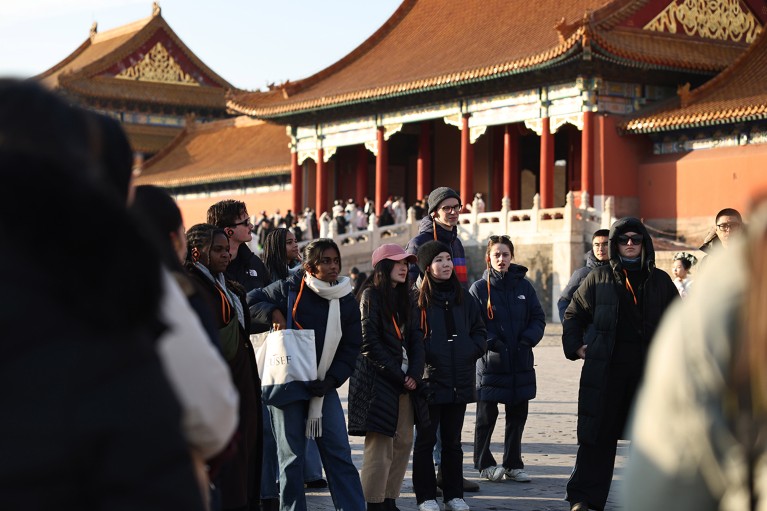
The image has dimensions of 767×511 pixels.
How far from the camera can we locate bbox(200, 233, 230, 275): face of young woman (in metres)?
5.26

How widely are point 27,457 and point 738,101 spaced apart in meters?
20.7

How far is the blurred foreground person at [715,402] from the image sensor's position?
1975 millimetres

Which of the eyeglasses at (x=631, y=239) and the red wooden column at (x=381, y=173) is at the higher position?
the red wooden column at (x=381, y=173)

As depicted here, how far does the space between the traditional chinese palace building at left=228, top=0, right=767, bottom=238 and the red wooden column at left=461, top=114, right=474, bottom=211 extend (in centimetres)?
3

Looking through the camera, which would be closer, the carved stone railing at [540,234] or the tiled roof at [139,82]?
the carved stone railing at [540,234]

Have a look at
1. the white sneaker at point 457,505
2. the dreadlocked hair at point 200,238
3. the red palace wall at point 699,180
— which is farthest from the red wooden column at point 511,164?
the dreadlocked hair at point 200,238

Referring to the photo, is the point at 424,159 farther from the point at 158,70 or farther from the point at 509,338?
the point at 509,338

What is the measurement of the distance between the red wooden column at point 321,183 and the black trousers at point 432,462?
23.1 m

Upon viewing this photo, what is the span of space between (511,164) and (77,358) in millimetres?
24597

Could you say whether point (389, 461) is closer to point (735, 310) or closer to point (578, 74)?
point (735, 310)

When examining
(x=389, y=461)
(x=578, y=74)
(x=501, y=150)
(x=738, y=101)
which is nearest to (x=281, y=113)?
(x=501, y=150)

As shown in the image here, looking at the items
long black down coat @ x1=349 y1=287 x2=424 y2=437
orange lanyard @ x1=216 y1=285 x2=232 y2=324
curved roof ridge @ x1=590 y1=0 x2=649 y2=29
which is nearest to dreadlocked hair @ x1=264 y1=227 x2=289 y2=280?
long black down coat @ x1=349 y1=287 x2=424 y2=437

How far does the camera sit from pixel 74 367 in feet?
6.11

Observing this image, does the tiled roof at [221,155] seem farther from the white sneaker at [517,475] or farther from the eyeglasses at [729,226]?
the eyeglasses at [729,226]
